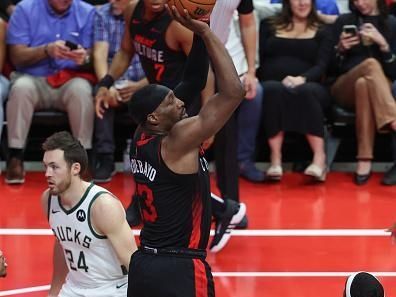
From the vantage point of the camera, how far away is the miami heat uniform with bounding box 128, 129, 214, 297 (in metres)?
3.93

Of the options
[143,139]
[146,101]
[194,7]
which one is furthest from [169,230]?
[194,7]

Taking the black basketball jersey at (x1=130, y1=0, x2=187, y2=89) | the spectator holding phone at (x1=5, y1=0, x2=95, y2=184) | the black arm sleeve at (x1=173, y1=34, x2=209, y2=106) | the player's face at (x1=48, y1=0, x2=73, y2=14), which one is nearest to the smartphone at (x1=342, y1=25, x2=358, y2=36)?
the spectator holding phone at (x1=5, y1=0, x2=95, y2=184)

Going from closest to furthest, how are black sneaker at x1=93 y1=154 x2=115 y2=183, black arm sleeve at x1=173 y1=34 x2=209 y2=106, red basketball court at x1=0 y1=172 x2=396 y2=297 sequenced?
black arm sleeve at x1=173 y1=34 x2=209 y2=106
red basketball court at x1=0 y1=172 x2=396 y2=297
black sneaker at x1=93 y1=154 x2=115 y2=183

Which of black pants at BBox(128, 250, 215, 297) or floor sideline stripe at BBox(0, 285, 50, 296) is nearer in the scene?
black pants at BBox(128, 250, 215, 297)

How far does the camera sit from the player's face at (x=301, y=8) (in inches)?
306

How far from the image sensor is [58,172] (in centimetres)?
456

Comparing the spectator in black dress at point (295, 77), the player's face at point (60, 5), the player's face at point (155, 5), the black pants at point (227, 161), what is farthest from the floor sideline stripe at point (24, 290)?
the player's face at point (60, 5)

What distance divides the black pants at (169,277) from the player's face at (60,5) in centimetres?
405

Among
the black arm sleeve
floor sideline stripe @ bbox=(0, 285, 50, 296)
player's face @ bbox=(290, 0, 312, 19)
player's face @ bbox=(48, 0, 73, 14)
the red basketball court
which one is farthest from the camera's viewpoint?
player's face @ bbox=(290, 0, 312, 19)

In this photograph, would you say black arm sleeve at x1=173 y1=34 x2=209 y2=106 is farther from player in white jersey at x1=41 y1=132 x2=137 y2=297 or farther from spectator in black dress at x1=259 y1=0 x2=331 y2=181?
spectator in black dress at x1=259 y1=0 x2=331 y2=181

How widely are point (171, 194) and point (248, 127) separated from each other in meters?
3.78

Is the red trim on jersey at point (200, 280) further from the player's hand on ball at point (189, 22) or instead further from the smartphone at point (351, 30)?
the smartphone at point (351, 30)

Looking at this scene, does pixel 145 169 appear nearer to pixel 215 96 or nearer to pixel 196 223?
pixel 196 223

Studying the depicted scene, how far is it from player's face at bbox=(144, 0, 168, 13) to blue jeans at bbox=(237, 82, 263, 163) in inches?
84.7
